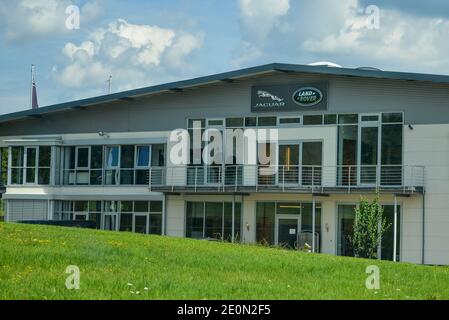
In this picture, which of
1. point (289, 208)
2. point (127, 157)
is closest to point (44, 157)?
point (127, 157)

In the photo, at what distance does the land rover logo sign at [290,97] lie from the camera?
37.5m

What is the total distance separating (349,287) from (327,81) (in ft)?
74.3

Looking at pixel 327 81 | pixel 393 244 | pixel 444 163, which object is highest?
pixel 327 81

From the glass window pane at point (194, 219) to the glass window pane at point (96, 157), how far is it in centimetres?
527

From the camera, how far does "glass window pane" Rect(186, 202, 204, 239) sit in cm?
4019

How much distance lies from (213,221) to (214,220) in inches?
2.8

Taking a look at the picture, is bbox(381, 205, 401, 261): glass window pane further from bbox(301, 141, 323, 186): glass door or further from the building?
bbox(301, 141, 323, 186): glass door

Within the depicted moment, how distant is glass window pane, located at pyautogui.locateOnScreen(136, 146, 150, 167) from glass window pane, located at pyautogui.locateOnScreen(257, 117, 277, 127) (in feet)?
19.3

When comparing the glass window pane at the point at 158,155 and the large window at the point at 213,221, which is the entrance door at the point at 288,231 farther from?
the glass window pane at the point at 158,155

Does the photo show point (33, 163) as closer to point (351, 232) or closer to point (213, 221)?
point (213, 221)

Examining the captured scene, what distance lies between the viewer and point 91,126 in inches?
1697

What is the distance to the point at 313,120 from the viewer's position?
37.7 meters
